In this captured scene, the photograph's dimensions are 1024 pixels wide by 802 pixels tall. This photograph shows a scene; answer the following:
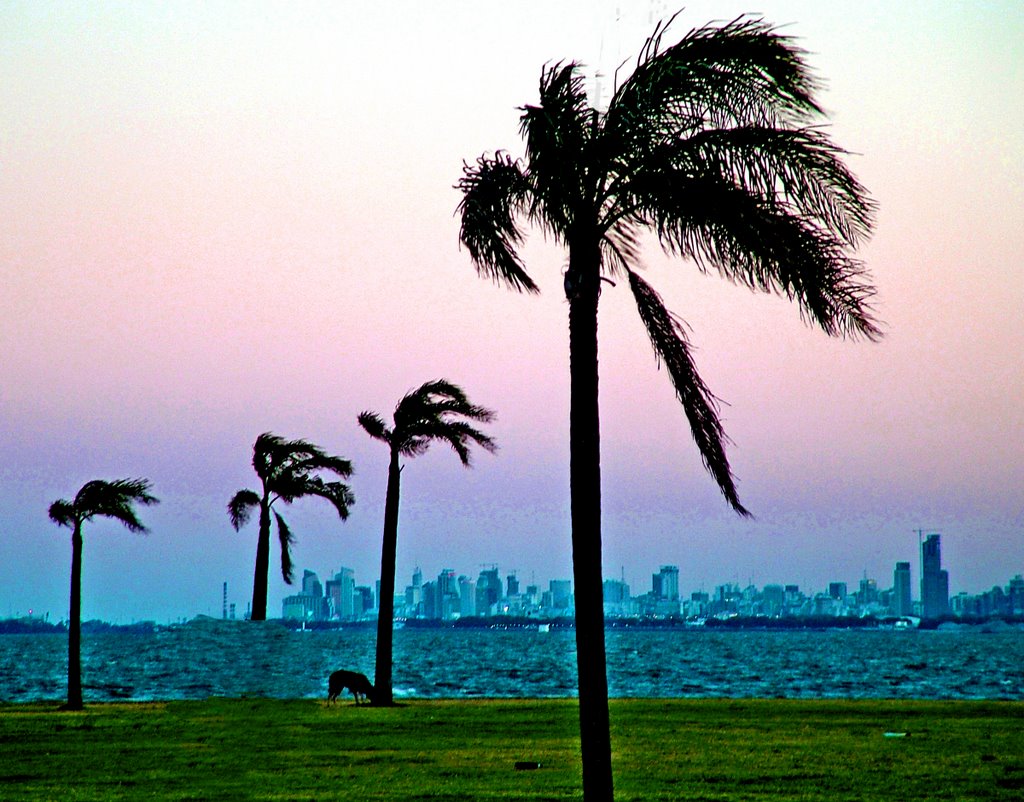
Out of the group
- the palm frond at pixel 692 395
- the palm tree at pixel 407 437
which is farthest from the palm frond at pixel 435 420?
the palm frond at pixel 692 395

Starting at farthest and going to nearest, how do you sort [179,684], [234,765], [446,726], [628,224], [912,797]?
[179,684] < [446,726] < [234,765] < [912,797] < [628,224]

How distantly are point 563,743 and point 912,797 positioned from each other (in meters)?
8.13

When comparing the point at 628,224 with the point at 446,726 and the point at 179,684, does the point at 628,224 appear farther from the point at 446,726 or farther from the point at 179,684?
the point at 179,684

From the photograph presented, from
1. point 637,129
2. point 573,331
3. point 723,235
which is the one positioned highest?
point 637,129

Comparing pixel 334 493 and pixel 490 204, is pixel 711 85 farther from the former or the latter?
pixel 334 493

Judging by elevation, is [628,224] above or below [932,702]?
above

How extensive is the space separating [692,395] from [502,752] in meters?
10.7

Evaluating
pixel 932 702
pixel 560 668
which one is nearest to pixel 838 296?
pixel 932 702

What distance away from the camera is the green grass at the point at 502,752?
16.9 meters

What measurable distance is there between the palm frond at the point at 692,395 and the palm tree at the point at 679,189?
1.46m

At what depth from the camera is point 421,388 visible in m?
32.2

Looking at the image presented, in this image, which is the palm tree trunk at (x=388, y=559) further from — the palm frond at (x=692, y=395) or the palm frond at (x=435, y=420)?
the palm frond at (x=692, y=395)

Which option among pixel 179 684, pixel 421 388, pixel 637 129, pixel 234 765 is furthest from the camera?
pixel 179 684

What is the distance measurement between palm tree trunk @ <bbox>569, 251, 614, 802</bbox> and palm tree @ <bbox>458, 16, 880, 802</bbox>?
0.01 meters
